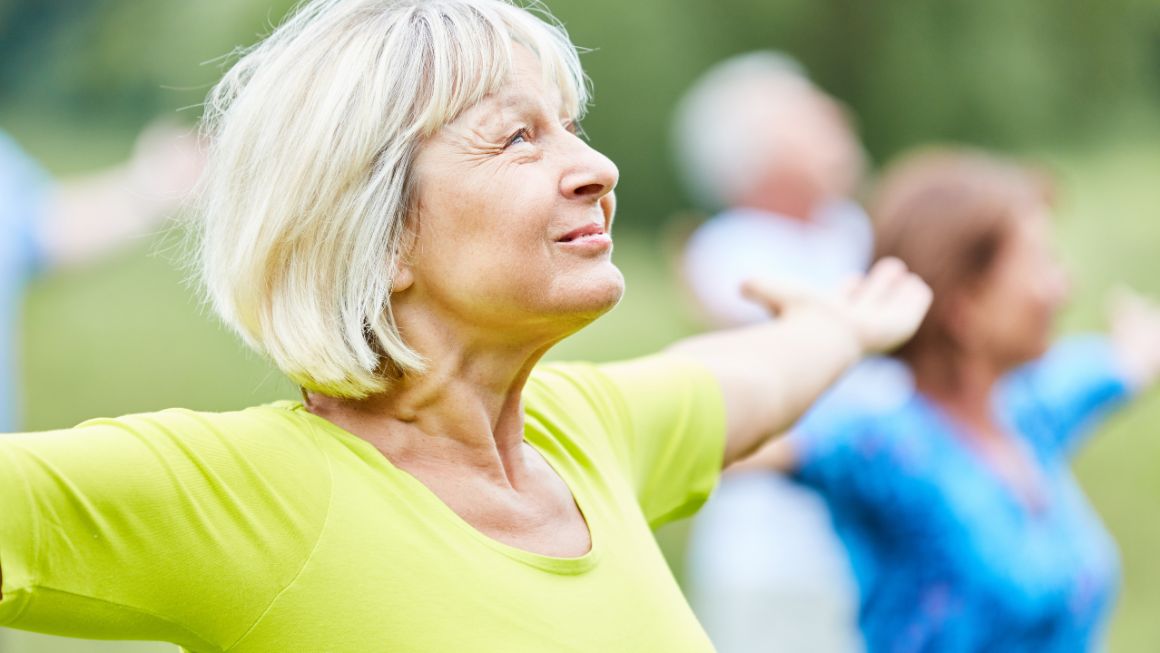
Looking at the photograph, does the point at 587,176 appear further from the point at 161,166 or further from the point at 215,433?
the point at 161,166

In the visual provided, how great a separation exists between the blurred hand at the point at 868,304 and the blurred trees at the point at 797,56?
3573 mm

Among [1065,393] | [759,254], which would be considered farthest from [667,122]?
[1065,393]

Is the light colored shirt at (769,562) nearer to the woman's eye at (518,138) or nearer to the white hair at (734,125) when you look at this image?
the white hair at (734,125)

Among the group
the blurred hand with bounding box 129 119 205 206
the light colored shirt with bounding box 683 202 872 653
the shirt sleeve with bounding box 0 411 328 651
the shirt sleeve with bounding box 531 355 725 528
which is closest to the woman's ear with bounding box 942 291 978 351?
the light colored shirt with bounding box 683 202 872 653

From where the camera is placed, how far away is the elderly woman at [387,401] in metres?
1.18

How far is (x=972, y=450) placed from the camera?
2.76 metres

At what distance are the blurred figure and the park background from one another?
47 centimetres

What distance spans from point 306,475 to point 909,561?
1.68 m

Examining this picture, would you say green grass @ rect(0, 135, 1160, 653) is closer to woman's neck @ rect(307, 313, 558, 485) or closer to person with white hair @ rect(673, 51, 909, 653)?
person with white hair @ rect(673, 51, 909, 653)

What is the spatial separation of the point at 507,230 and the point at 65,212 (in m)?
2.55

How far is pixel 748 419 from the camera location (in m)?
1.74

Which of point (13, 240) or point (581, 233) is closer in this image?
point (581, 233)

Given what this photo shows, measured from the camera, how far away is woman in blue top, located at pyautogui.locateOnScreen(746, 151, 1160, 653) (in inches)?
103

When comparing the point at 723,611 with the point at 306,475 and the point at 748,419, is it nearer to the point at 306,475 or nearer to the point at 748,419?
the point at 748,419
